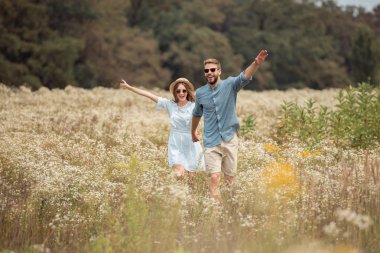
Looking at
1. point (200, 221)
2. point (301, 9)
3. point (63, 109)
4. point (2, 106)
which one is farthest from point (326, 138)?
point (301, 9)

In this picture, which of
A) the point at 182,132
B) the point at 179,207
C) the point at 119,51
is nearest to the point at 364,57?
the point at 119,51

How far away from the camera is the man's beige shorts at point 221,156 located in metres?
8.07

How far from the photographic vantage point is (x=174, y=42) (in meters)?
65.1

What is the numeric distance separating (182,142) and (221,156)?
4.05ft

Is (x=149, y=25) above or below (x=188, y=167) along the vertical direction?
above

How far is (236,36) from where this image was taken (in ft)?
245

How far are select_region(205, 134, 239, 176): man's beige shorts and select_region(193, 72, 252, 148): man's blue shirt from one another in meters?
0.07

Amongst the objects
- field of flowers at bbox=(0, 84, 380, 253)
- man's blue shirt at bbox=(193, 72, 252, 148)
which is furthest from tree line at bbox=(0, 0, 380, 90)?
man's blue shirt at bbox=(193, 72, 252, 148)

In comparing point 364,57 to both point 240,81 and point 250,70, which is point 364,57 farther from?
point 250,70

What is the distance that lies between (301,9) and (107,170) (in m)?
71.8

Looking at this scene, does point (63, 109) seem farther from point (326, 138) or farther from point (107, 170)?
point (107, 170)

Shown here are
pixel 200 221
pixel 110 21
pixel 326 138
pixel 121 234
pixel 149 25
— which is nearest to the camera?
pixel 121 234

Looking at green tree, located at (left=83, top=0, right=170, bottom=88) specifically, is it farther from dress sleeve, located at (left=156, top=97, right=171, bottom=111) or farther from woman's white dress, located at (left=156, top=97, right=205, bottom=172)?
woman's white dress, located at (left=156, top=97, right=205, bottom=172)

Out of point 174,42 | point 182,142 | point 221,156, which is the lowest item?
point 221,156
